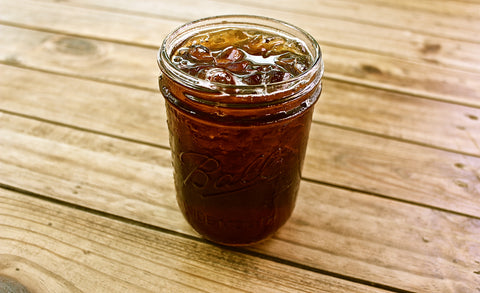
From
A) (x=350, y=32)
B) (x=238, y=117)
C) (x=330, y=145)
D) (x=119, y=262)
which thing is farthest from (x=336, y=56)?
(x=119, y=262)

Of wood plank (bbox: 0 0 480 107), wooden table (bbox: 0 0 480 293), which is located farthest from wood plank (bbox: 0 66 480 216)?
wood plank (bbox: 0 0 480 107)

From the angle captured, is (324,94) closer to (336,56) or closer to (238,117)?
(336,56)

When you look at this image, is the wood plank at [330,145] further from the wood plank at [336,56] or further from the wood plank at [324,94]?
the wood plank at [336,56]

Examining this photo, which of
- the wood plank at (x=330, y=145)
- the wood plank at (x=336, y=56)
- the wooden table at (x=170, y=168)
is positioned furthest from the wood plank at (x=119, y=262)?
the wood plank at (x=336, y=56)

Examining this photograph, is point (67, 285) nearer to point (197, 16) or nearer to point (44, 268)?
point (44, 268)

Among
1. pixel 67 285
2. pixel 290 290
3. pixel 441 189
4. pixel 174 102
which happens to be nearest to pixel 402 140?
pixel 441 189
